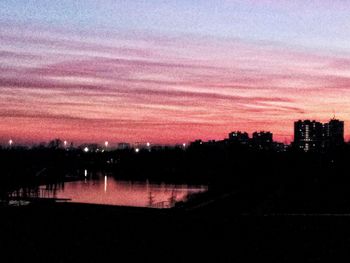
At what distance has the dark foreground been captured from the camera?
13.0ft

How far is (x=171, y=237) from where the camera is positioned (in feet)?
14.3

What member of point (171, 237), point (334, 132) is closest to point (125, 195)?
point (171, 237)

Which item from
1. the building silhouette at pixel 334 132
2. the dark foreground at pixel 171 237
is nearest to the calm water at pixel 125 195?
the dark foreground at pixel 171 237

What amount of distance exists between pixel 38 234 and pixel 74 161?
118 meters

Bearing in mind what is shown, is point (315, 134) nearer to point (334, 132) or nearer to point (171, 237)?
point (334, 132)

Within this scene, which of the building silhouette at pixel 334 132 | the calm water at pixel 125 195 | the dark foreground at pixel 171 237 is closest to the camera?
the dark foreground at pixel 171 237

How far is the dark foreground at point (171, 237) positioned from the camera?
3977 mm

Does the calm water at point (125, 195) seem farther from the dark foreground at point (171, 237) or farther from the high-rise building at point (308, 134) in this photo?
the high-rise building at point (308, 134)

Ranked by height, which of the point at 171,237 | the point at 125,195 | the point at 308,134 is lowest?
the point at 125,195

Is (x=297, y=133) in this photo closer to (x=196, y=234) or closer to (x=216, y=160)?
(x=216, y=160)

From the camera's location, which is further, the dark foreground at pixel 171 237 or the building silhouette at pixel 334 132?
the building silhouette at pixel 334 132

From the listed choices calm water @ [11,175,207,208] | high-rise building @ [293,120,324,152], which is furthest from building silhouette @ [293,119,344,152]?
calm water @ [11,175,207,208]

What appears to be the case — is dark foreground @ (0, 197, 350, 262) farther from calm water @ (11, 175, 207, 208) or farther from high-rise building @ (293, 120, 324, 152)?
high-rise building @ (293, 120, 324, 152)

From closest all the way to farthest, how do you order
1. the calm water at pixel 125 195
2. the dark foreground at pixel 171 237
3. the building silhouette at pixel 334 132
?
the dark foreground at pixel 171 237 < the calm water at pixel 125 195 < the building silhouette at pixel 334 132
